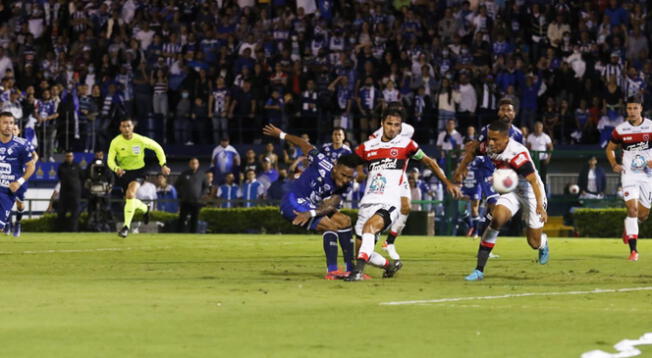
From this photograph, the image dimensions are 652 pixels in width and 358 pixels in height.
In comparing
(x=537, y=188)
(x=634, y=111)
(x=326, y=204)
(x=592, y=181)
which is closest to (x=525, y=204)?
(x=537, y=188)

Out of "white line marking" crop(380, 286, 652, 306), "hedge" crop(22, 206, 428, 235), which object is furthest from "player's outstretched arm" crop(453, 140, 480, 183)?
"hedge" crop(22, 206, 428, 235)

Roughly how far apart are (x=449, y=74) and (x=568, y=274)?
60.3 ft

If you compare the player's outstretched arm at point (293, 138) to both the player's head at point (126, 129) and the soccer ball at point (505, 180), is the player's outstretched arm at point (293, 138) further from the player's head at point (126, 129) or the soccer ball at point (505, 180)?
the player's head at point (126, 129)

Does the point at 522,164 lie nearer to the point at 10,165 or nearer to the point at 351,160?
the point at 351,160

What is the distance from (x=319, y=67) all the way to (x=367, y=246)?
841 inches

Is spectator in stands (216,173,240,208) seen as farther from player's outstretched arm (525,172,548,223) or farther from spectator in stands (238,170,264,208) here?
player's outstretched arm (525,172,548,223)

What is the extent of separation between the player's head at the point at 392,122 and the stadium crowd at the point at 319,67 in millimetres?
17477

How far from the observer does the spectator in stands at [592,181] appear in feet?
101

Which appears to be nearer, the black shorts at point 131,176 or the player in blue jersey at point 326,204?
the player in blue jersey at point 326,204

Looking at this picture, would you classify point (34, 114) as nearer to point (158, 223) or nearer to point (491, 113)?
point (158, 223)

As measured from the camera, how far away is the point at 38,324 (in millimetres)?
9828

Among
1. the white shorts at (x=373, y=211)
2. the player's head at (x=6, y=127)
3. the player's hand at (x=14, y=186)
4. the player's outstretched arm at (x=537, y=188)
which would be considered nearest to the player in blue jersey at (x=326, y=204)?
the white shorts at (x=373, y=211)

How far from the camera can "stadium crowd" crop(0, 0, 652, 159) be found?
109ft

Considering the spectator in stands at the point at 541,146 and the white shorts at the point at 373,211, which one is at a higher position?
the spectator in stands at the point at 541,146
